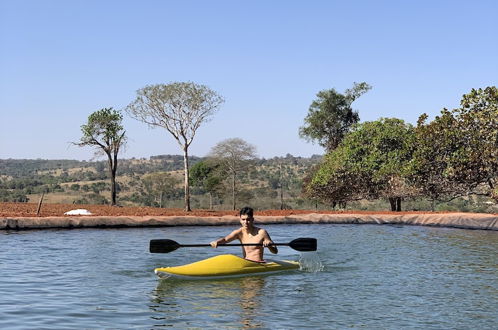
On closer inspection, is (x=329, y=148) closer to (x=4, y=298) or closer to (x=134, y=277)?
(x=134, y=277)

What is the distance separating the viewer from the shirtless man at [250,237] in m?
13.9

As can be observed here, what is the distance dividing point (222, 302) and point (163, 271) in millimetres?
1928

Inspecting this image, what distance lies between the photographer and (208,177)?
50188mm

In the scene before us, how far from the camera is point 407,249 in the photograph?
2072 centimetres

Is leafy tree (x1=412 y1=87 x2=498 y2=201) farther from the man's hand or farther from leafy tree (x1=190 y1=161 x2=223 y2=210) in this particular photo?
the man's hand

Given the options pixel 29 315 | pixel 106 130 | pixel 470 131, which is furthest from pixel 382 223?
pixel 29 315

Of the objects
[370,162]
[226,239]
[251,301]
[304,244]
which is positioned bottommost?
[251,301]

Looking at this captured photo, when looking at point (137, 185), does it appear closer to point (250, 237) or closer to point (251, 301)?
point (250, 237)

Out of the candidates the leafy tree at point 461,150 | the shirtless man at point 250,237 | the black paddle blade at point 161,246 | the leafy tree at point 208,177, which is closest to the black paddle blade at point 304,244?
the shirtless man at point 250,237

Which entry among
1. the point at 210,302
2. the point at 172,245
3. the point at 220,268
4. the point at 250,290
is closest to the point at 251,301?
the point at 210,302

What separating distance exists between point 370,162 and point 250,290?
88.8 feet

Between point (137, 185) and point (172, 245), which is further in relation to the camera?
point (137, 185)

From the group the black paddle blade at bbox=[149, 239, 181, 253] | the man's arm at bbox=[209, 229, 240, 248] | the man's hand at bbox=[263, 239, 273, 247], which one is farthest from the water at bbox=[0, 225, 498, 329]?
the man's arm at bbox=[209, 229, 240, 248]

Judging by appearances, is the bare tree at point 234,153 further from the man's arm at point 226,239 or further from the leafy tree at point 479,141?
the man's arm at point 226,239
